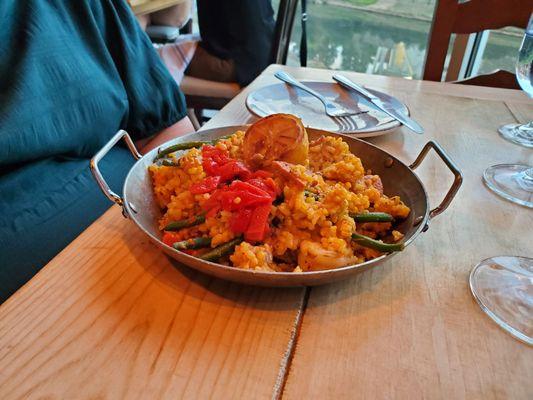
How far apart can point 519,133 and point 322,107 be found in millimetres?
451

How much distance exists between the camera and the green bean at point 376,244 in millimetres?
518

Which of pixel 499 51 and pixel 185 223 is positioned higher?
pixel 185 223

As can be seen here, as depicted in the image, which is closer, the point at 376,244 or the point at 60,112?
the point at 376,244

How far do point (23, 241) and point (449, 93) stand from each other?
44.5 inches

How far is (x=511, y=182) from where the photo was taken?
0.82 metres

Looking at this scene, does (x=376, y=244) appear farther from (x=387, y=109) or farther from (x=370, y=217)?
(x=387, y=109)

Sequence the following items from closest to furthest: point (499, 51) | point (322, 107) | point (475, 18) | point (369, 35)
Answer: point (322, 107)
point (475, 18)
point (499, 51)
point (369, 35)

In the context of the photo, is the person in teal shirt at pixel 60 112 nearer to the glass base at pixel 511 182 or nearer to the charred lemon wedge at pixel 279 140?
the charred lemon wedge at pixel 279 140

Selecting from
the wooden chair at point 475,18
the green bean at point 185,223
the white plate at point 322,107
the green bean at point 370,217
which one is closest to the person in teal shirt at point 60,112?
the white plate at point 322,107

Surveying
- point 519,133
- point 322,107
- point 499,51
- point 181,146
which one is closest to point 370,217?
point 181,146

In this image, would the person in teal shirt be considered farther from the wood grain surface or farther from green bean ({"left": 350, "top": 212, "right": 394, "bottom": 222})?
green bean ({"left": 350, "top": 212, "right": 394, "bottom": 222})

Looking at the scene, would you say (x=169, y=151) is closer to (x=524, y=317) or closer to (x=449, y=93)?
(x=524, y=317)

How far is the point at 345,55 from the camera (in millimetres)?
2836

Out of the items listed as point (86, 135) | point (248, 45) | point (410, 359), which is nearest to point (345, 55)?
point (248, 45)
